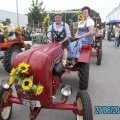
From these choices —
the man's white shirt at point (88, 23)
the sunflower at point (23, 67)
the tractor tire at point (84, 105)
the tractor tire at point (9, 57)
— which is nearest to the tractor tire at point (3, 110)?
the sunflower at point (23, 67)

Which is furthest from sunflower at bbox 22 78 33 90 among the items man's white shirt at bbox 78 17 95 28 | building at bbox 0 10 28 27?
building at bbox 0 10 28 27

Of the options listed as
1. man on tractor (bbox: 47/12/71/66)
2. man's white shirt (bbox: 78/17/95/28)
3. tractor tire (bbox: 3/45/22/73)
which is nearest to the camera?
man on tractor (bbox: 47/12/71/66)

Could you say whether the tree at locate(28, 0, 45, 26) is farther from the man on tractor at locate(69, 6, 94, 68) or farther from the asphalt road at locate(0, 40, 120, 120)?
the man on tractor at locate(69, 6, 94, 68)

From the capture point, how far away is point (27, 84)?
3.56 metres

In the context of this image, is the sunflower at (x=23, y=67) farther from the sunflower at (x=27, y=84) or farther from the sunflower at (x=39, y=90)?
the sunflower at (x=39, y=90)

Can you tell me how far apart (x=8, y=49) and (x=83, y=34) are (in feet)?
7.46

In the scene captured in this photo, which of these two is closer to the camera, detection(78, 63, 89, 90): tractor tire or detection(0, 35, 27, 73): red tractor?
detection(78, 63, 89, 90): tractor tire

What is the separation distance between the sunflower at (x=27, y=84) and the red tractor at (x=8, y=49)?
4.13 meters

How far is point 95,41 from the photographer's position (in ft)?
35.7

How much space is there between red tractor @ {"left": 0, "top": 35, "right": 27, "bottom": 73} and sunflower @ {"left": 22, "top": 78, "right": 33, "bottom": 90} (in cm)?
413

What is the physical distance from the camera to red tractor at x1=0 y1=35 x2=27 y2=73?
7.61 m

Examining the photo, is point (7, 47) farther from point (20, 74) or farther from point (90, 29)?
point (20, 74)

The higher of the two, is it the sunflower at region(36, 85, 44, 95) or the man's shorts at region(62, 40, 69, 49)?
the man's shorts at region(62, 40, 69, 49)

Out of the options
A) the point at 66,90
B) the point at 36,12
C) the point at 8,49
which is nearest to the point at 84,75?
the point at 66,90
